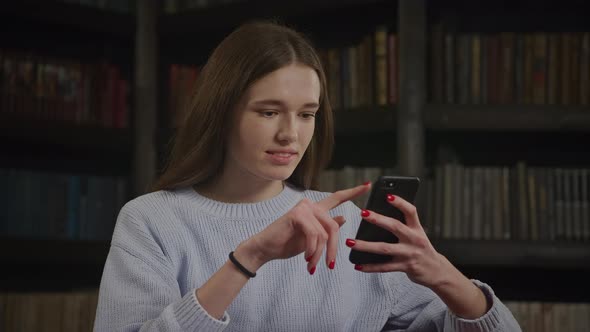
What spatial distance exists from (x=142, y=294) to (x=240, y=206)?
0.30 m

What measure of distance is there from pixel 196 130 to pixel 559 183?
1.47 m

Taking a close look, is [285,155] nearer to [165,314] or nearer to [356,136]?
[165,314]

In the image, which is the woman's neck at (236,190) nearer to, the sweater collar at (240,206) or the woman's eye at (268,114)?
the sweater collar at (240,206)

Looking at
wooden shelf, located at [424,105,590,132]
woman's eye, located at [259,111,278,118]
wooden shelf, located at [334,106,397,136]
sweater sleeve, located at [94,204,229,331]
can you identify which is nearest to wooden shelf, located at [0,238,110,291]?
wooden shelf, located at [334,106,397,136]

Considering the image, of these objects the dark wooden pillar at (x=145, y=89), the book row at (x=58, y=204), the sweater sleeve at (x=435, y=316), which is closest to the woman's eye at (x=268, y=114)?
the sweater sleeve at (x=435, y=316)

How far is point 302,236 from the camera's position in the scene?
1.01 m

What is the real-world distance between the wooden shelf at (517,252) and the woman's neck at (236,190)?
1.10 metres

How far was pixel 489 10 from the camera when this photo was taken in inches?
107

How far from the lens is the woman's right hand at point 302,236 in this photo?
3.23 ft

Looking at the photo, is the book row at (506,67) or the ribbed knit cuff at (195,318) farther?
the book row at (506,67)

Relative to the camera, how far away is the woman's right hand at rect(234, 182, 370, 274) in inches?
38.8

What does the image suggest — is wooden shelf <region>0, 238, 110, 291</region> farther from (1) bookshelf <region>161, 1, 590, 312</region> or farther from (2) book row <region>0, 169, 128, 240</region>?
(1) bookshelf <region>161, 1, 590, 312</region>

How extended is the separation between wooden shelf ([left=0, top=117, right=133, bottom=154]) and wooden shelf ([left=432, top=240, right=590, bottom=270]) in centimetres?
129

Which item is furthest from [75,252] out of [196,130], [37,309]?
[196,130]
